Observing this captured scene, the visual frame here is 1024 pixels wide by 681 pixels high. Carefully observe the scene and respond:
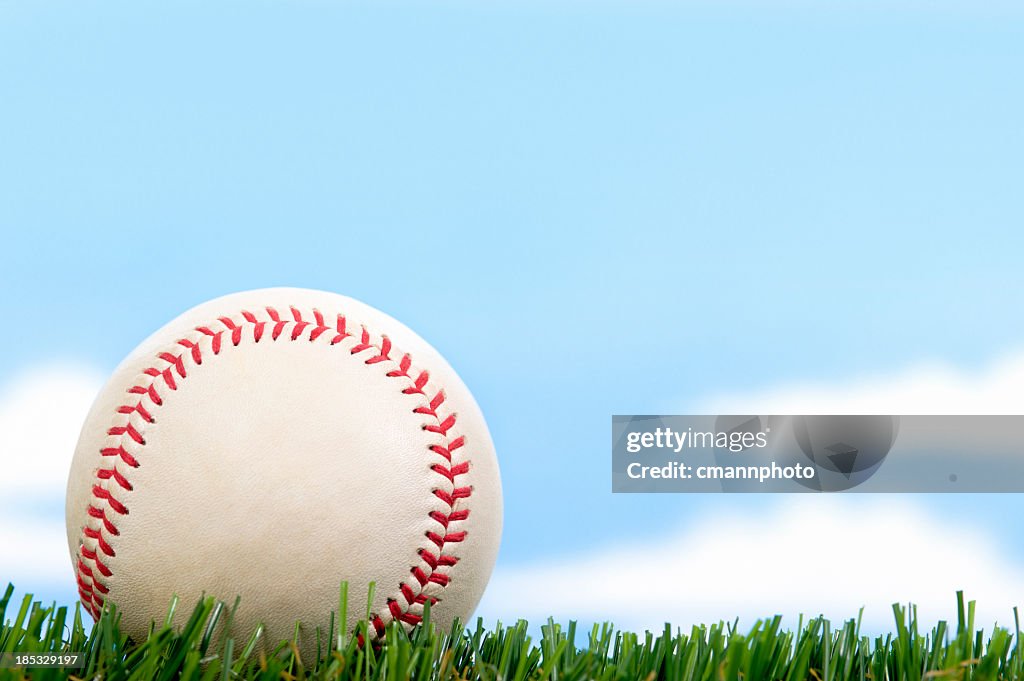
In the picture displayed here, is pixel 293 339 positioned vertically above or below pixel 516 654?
above

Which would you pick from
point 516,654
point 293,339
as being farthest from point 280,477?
point 516,654

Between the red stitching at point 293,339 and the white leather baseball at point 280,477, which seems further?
the red stitching at point 293,339

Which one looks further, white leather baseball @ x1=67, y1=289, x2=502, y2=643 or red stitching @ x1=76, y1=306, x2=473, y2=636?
red stitching @ x1=76, y1=306, x2=473, y2=636

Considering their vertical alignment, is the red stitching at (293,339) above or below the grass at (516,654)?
above

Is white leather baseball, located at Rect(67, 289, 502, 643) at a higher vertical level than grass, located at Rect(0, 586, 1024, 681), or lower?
higher

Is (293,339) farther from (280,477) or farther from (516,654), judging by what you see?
(516,654)
